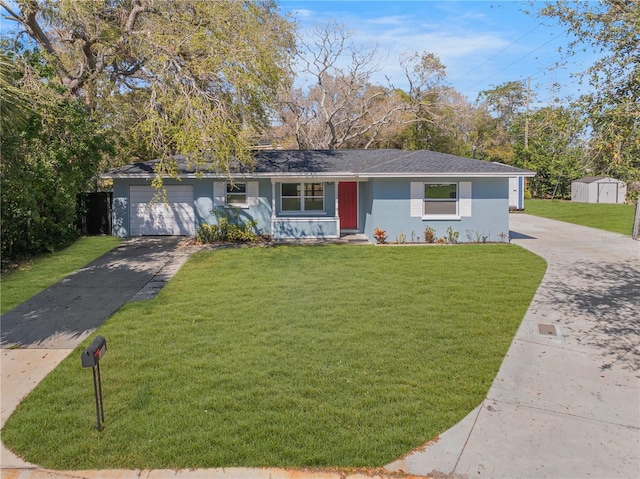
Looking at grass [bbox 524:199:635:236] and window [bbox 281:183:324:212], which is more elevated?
window [bbox 281:183:324:212]

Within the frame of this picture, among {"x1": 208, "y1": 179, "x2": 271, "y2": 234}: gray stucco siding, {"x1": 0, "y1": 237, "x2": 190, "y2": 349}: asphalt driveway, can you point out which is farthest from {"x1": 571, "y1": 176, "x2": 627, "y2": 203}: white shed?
{"x1": 0, "y1": 237, "x2": 190, "y2": 349}: asphalt driveway

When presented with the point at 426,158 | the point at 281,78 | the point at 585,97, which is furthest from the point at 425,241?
the point at 585,97

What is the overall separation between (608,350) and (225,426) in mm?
5143

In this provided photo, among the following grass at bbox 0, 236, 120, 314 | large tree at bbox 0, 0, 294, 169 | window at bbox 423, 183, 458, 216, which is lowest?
grass at bbox 0, 236, 120, 314

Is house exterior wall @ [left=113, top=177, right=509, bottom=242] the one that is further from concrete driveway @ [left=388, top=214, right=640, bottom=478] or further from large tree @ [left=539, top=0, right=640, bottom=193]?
large tree @ [left=539, top=0, right=640, bottom=193]

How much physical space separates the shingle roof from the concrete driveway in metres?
7.04

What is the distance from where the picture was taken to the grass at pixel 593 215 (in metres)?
18.9

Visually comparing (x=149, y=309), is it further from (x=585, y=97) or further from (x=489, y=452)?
(x=585, y=97)

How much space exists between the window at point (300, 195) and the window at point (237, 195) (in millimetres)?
1446

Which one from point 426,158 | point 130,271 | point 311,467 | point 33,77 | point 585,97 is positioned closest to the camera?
point 311,467

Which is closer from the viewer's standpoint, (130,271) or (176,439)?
(176,439)

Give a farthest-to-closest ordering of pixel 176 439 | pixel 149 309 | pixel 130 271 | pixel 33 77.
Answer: pixel 33 77
pixel 130 271
pixel 149 309
pixel 176 439

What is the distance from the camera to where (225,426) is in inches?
165

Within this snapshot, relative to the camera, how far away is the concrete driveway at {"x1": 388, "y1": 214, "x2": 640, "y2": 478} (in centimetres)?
370
